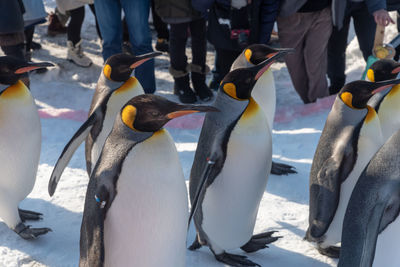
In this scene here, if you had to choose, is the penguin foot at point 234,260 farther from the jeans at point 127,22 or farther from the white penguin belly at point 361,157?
the jeans at point 127,22

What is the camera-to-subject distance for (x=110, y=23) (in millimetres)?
3314

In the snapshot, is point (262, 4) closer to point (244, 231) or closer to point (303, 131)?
point (303, 131)

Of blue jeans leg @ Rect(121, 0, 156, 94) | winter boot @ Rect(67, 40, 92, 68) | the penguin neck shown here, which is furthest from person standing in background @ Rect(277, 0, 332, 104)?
winter boot @ Rect(67, 40, 92, 68)

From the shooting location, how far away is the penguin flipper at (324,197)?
1.77 metres

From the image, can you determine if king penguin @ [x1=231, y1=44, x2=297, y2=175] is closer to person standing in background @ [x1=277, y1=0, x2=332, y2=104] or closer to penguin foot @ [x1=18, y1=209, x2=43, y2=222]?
person standing in background @ [x1=277, y1=0, x2=332, y2=104]

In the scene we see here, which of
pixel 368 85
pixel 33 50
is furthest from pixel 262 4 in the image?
pixel 33 50

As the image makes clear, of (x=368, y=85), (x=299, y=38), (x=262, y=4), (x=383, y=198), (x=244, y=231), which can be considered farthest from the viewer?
(x=299, y=38)

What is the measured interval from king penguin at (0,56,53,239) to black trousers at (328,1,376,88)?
2221mm

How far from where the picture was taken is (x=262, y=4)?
3098mm

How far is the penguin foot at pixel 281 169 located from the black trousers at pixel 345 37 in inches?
52.4

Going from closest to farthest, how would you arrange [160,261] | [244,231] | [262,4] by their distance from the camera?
[160,261] < [244,231] < [262,4]

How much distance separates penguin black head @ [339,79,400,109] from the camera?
1717mm

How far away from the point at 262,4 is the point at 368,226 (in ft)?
6.54

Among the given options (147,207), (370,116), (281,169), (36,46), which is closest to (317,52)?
(281,169)
